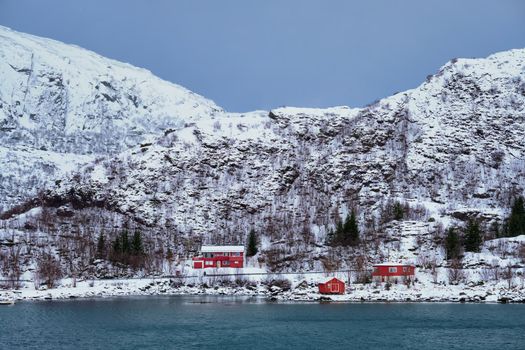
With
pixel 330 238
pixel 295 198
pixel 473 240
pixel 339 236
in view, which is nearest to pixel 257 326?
pixel 473 240

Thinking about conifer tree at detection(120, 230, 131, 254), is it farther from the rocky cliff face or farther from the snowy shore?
the rocky cliff face

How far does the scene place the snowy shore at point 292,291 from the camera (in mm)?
99062

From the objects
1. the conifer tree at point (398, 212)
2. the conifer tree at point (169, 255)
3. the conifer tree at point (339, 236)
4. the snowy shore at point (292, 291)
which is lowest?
the snowy shore at point (292, 291)

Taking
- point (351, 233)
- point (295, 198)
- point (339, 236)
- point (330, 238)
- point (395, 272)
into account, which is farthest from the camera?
point (295, 198)

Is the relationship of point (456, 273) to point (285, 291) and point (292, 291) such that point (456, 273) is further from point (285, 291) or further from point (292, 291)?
point (285, 291)

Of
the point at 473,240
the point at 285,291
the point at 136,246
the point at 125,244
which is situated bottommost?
the point at 285,291

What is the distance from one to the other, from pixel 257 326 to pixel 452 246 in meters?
64.6

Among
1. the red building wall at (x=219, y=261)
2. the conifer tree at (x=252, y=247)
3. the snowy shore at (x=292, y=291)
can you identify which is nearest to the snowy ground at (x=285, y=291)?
the snowy shore at (x=292, y=291)

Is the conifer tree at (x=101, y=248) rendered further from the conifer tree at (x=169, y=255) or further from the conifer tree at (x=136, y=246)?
the conifer tree at (x=169, y=255)

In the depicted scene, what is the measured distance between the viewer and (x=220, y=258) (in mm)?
131375

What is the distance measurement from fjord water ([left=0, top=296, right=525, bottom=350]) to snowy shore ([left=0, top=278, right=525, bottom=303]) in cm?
632

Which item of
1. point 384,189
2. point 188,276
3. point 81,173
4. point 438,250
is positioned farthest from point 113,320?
point 81,173

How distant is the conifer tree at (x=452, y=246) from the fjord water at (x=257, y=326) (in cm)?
3160

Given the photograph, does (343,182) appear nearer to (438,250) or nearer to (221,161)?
(221,161)
